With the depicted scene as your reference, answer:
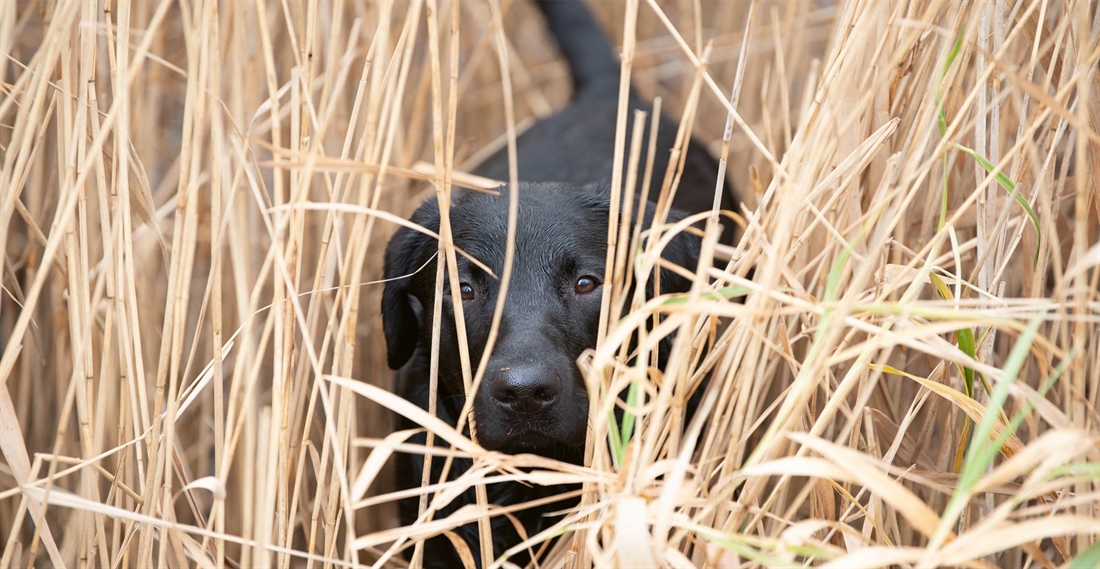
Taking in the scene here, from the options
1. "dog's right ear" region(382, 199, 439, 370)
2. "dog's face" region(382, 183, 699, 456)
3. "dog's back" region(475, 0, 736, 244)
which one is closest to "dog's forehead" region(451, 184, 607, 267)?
"dog's face" region(382, 183, 699, 456)

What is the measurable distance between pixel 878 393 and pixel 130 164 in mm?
1758

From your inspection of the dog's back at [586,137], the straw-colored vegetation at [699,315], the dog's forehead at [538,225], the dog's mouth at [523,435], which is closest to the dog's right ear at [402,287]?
the dog's forehead at [538,225]

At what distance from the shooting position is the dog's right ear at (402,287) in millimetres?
2398

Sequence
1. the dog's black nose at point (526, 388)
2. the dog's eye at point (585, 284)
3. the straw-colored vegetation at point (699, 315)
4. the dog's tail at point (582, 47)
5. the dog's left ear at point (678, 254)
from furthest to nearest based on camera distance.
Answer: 1. the dog's tail at point (582, 47)
2. the dog's left ear at point (678, 254)
3. the dog's eye at point (585, 284)
4. the dog's black nose at point (526, 388)
5. the straw-colored vegetation at point (699, 315)

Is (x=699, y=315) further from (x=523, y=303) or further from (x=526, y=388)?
(x=523, y=303)

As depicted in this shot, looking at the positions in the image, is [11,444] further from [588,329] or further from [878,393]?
[878,393]

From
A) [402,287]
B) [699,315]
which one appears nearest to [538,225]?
[402,287]

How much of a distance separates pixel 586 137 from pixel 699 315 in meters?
1.72

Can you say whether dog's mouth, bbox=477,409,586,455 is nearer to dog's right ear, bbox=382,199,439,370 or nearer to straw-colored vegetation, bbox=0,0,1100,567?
straw-colored vegetation, bbox=0,0,1100,567

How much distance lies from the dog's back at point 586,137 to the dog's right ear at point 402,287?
69 centimetres

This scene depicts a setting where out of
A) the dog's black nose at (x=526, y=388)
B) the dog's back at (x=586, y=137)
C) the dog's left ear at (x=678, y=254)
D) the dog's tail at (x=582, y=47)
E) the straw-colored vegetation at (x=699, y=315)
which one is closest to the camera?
the straw-colored vegetation at (x=699, y=315)

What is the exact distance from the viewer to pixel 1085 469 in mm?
1249

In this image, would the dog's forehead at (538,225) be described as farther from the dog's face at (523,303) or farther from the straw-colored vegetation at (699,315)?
the straw-colored vegetation at (699,315)

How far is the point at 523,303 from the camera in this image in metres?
2.00
